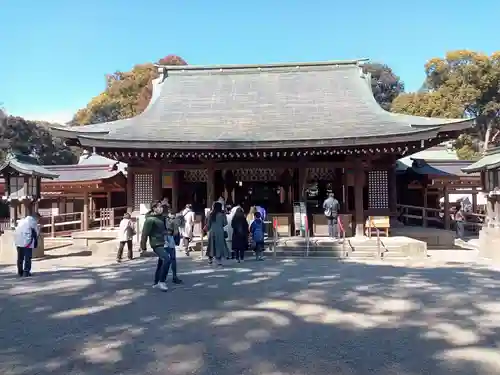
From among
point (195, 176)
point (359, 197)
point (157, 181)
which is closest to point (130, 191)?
point (157, 181)

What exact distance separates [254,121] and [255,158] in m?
1.91

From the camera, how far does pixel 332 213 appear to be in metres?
13.5

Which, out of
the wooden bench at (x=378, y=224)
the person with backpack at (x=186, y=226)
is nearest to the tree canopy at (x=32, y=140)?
the person with backpack at (x=186, y=226)

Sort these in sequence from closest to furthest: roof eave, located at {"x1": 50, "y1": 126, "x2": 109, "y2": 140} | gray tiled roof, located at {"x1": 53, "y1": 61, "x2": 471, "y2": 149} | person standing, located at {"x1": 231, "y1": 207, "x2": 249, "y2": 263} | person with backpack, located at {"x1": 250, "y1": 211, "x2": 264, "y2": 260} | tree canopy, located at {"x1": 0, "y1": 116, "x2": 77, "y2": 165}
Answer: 1. person standing, located at {"x1": 231, "y1": 207, "x2": 249, "y2": 263}
2. person with backpack, located at {"x1": 250, "y1": 211, "x2": 264, "y2": 260}
3. gray tiled roof, located at {"x1": 53, "y1": 61, "x2": 471, "y2": 149}
4. roof eave, located at {"x1": 50, "y1": 126, "x2": 109, "y2": 140}
5. tree canopy, located at {"x1": 0, "y1": 116, "x2": 77, "y2": 165}

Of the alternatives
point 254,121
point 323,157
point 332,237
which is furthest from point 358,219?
point 254,121

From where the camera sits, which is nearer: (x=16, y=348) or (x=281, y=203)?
(x=16, y=348)

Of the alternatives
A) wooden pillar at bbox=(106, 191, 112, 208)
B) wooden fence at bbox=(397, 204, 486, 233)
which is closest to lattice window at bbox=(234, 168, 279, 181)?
wooden fence at bbox=(397, 204, 486, 233)

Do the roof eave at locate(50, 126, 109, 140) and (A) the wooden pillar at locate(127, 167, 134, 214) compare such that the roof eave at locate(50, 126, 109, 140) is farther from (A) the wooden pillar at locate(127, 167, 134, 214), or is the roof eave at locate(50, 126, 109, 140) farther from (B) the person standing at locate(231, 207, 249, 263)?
(B) the person standing at locate(231, 207, 249, 263)

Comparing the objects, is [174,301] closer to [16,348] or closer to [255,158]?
[16,348]

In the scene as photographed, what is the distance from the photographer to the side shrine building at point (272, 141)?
1337cm

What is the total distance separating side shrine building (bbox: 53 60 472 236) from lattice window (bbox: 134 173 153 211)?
0.04 metres

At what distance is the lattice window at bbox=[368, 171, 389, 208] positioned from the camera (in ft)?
49.3

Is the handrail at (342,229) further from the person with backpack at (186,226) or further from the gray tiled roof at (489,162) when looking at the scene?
the person with backpack at (186,226)

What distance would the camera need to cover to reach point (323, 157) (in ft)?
48.5
